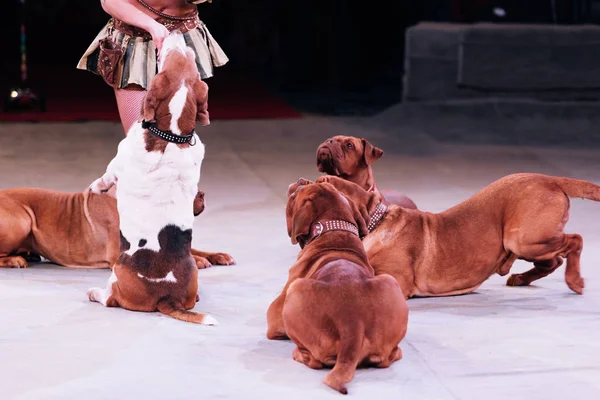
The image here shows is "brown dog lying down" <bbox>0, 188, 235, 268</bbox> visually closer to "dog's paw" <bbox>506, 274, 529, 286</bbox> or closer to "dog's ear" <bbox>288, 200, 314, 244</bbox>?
"dog's ear" <bbox>288, 200, 314, 244</bbox>

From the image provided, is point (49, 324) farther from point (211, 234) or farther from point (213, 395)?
point (211, 234)

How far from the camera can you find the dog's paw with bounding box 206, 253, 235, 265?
6371mm

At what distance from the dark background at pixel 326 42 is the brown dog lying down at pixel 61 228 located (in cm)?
728

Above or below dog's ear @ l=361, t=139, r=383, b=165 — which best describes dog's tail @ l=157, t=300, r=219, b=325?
below

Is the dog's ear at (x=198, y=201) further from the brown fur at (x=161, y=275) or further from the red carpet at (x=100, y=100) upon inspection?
the red carpet at (x=100, y=100)

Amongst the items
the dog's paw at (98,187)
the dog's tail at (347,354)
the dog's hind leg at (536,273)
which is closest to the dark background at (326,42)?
the dog's hind leg at (536,273)

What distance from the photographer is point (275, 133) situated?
11.6 metres

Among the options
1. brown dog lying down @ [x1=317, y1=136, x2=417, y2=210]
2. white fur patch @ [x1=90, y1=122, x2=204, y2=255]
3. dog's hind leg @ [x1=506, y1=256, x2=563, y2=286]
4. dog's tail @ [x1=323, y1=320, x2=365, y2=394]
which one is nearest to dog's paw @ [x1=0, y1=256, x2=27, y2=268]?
white fur patch @ [x1=90, y1=122, x2=204, y2=255]

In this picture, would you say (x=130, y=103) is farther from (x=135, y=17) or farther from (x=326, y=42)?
(x=326, y=42)

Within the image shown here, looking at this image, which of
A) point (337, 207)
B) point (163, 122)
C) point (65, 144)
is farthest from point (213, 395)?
point (65, 144)

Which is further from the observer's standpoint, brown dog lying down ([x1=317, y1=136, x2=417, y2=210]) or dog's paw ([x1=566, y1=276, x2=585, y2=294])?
brown dog lying down ([x1=317, y1=136, x2=417, y2=210])

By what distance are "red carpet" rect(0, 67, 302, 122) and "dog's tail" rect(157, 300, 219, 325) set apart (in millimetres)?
7318

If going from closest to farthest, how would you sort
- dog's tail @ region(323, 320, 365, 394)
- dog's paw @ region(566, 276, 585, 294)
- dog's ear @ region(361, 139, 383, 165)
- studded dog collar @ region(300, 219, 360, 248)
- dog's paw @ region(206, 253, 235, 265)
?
dog's tail @ region(323, 320, 365, 394) < studded dog collar @ region(300, 219, 360, 248) < dog's paw @ region(566, 276, 585, 294) < dog's ear @ region(361, 139, 383, 165) < dog's paw @ region(206, 253, 235, 265)

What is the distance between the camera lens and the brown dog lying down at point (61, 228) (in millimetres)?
6020
